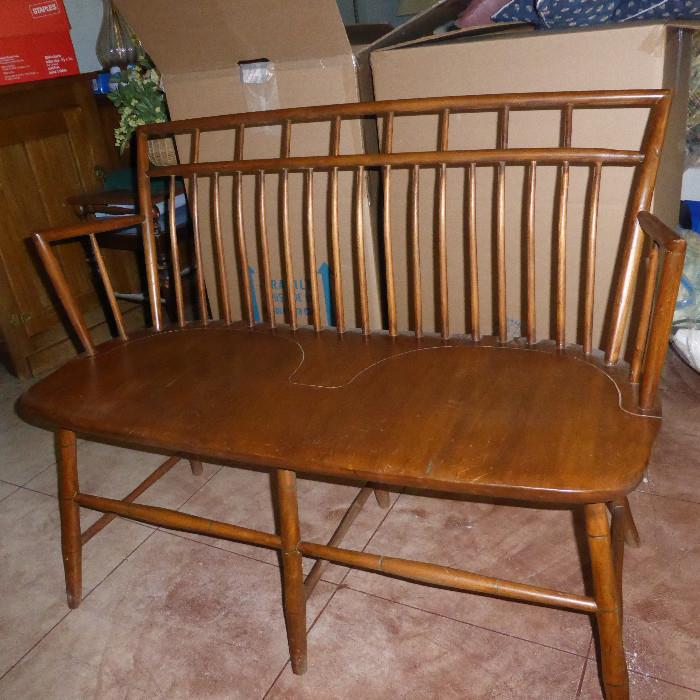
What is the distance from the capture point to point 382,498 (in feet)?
4.95

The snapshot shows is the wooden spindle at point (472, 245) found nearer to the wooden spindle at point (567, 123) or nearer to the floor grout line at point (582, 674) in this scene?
the wooden spindle at point (567, 123)

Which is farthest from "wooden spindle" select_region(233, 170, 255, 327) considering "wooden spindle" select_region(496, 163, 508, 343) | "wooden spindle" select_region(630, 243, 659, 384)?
"wooden spindle" select_region(630, 243, 659, 384)

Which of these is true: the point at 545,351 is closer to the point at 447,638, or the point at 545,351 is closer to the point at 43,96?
the point at 447,638

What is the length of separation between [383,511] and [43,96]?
73.9 inches

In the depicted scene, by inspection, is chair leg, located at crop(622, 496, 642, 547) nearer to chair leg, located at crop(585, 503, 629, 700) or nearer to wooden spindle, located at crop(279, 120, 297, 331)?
chair leg, located at crop(585, 503, 629, 700)

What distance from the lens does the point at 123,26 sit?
2.26 m

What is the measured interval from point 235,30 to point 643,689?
1.50 meters

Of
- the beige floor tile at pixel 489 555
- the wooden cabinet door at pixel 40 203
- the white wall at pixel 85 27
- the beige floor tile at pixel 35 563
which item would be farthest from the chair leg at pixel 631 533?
the white wall at pixel 85 27

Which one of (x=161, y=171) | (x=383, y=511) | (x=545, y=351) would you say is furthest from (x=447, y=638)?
(x=161, y=171)

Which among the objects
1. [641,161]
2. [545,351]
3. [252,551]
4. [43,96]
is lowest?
[252,551]

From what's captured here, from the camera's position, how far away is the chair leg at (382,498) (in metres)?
1.50

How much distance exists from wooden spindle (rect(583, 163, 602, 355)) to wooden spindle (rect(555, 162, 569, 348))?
0.04 m

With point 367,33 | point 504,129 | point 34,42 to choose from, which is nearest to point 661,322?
point 504,129

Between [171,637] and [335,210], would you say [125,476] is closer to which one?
[171,637]
